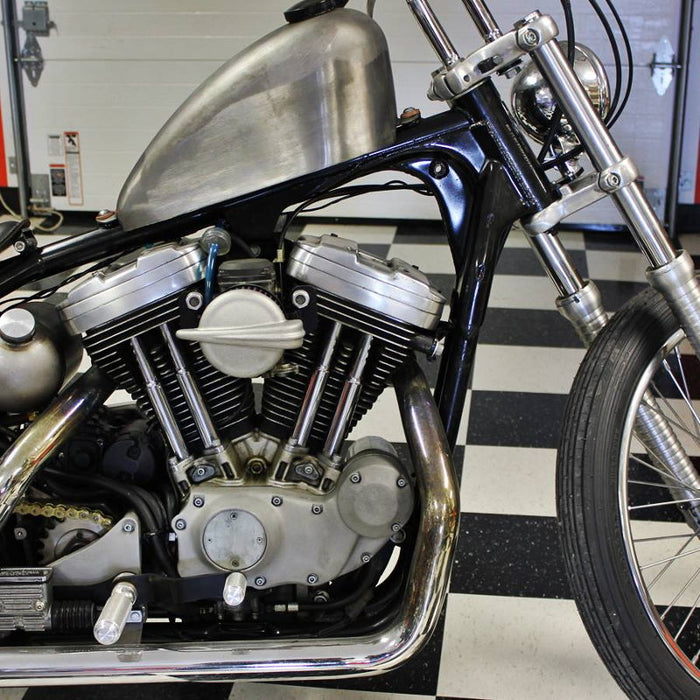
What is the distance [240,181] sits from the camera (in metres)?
1.24

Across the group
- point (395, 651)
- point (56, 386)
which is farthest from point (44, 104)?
point (395, 651)

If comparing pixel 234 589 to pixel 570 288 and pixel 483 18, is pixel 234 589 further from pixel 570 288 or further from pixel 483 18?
pixel 483 18

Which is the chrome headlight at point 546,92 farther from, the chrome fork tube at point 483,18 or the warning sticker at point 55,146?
the warning sticker at point 55,146

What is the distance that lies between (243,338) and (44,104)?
3734 millimetres

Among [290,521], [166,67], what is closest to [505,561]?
[290,521]

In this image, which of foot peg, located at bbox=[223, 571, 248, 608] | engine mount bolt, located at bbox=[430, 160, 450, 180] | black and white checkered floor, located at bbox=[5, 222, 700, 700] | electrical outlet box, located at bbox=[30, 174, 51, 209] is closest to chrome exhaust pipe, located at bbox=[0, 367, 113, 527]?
foot peg, located at bbox=[223, 571, 248, 608]

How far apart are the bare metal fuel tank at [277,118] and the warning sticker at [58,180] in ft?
11.5

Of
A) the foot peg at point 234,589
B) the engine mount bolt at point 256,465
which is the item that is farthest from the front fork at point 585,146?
the foot peg at point 234,589

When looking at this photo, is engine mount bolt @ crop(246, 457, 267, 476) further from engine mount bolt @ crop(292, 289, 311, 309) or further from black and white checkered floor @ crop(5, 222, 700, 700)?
black and white checkered floor @ crop(5, 222, 700, 700)

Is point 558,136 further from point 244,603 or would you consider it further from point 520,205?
point 244,603

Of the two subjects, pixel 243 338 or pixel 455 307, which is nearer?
pixel 243 338

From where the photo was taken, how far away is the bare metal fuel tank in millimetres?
1196

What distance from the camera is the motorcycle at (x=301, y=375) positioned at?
4.01 ft

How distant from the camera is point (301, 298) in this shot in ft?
4.05
